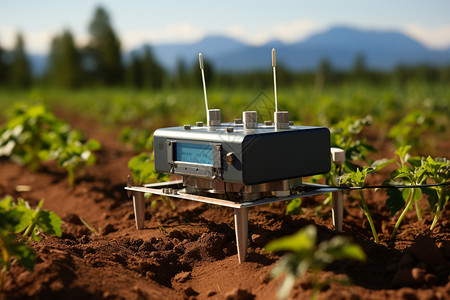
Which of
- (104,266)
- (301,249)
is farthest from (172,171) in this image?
(301,249)

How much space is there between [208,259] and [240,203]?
54 cm

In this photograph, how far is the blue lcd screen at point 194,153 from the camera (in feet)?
10.5

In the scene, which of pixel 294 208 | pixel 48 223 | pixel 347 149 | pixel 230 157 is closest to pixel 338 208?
pixel 294 208

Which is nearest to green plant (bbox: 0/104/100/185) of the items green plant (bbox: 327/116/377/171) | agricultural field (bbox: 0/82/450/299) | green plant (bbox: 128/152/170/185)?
agricultural field (bbox: 0/82/450/299)

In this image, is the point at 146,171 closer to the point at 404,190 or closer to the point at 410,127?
the point at 404,190

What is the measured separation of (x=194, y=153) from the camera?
10.9 ft

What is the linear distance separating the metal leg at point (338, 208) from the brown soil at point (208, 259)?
0.08 m

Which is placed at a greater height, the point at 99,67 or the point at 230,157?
the point at 230,157

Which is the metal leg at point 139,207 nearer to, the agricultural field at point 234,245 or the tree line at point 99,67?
the agricultural field at point 234,245

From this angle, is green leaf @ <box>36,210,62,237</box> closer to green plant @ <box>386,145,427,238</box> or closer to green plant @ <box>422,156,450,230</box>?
green plant @ <box>386,145,427,238</box>

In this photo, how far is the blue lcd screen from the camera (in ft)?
10.5

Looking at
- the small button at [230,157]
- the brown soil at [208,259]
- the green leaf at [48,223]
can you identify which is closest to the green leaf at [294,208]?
the brown soil at [208,259]

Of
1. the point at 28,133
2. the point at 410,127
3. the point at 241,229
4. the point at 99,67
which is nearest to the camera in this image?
the point at 241,229

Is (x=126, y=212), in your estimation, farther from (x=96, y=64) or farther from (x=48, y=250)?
(x=96, y=64)
